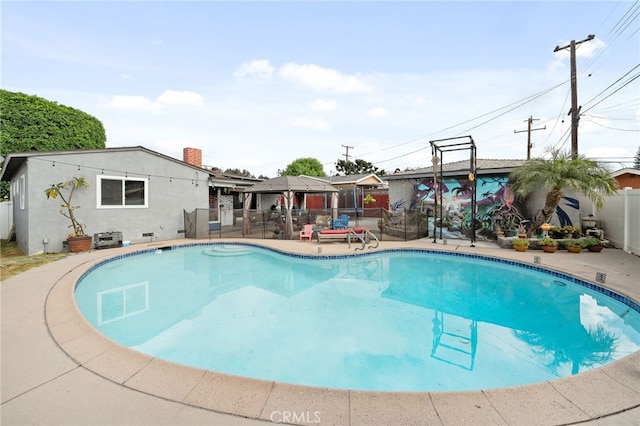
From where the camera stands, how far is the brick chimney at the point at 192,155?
17.8 m

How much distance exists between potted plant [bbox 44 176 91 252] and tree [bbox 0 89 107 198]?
31.6 feet

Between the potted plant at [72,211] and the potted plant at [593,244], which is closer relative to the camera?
the potted plant at [593,244]

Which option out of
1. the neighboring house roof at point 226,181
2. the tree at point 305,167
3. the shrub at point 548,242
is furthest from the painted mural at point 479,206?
the tree at point 305,167

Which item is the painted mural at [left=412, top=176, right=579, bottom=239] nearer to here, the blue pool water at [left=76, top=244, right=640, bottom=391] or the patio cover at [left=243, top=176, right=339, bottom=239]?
the blue pool water at [left=76, top=244, right=640, bottom=391]

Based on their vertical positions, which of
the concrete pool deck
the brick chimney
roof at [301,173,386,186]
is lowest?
the concrete pool deck

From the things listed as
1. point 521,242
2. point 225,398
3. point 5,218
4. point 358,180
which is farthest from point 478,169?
point 5,218

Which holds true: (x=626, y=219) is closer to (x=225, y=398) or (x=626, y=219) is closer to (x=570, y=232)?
(x=570, y=232)

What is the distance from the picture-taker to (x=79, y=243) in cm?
1005

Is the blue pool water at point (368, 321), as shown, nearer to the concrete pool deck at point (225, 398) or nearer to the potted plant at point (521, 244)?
the concrete pool deck at point (225, 398)

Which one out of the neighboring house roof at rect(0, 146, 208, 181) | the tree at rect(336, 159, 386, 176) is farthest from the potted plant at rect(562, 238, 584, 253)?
the tree at rect(336, 159, 386, 176)

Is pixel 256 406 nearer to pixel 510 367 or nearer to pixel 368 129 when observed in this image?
pixel 510 367

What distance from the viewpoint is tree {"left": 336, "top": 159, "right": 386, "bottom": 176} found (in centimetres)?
4919

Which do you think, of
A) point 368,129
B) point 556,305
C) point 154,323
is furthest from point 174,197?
point 368,129

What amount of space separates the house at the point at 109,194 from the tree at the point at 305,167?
83.4ft
